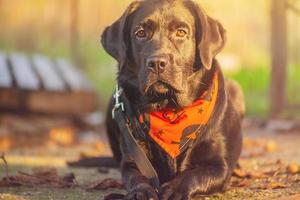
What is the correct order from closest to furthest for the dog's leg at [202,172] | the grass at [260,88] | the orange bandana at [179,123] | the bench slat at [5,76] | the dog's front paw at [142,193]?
the dog's front paw at [142,193]
the dog's leg at [202,172]
the orange bandana at [179,123]
the bench slat at [5,76]
the grass at [260,88]

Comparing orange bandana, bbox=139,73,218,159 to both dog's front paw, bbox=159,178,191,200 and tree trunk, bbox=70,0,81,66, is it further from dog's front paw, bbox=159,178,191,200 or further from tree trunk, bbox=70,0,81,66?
tree trunk, bbox=70,0,81,66

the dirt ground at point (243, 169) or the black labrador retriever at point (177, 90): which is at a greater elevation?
the black labrador retriever at point (177, 90)

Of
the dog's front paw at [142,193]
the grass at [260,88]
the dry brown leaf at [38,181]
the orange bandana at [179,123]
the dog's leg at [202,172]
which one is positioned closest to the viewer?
the dog's front paw at [142,193]

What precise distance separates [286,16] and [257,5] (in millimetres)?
1677

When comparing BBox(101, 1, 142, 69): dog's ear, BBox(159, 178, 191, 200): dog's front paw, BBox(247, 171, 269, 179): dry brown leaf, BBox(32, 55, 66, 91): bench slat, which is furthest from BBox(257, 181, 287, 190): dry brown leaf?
BBox(32, 55, 66, 91): bench slat

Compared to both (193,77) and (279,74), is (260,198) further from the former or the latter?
(279,74)

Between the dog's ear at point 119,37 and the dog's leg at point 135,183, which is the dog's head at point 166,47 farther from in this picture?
the dog's leg at point 135,183

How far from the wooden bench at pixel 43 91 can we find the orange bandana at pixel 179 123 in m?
3.90

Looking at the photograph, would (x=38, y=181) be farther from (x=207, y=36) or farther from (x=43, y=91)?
(x=43, y=91)

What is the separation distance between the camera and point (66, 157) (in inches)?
254

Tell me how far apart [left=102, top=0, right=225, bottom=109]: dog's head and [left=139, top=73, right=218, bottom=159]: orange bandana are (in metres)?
0.06

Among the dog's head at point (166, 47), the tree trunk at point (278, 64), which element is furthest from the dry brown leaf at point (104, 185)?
the tree trunk at point (278, 64)

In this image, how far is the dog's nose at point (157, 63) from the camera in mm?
3877

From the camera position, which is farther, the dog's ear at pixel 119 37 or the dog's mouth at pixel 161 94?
the dog's ear at pixel 119 37
